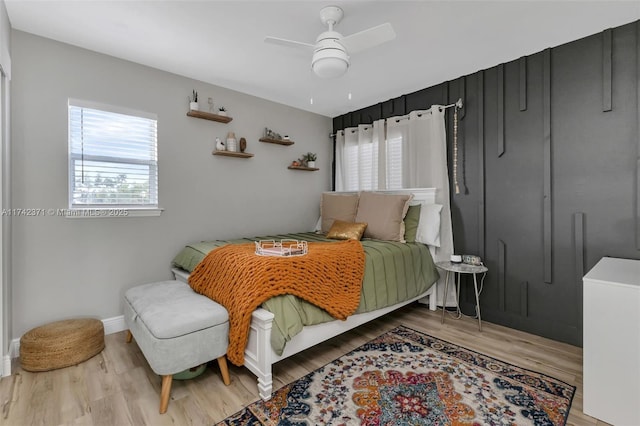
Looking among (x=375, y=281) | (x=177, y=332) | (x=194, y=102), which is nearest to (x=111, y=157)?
(x=194, y=102)

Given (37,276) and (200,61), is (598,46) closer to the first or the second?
(200,61)

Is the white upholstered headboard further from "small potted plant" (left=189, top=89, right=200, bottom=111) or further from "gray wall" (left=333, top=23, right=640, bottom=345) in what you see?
"small potted plant" (left=189, top=89, right=200, bottom=111)

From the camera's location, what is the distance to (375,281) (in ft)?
7.89

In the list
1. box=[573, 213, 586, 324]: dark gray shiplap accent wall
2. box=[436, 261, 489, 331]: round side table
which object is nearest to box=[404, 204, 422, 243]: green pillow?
box=[436, 261, 489, 331]: round side table

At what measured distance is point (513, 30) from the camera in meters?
2.23

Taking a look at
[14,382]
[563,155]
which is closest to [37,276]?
[14,382]

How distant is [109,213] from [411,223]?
2.79m

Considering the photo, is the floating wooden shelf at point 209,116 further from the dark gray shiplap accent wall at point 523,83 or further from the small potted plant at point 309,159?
the dark gray shiplap accent wall at point 523,83

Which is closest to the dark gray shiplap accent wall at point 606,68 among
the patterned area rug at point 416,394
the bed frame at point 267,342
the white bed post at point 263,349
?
the patterned area rug at point 416,394

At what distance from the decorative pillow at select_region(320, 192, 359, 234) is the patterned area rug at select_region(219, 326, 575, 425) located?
5.38 feet

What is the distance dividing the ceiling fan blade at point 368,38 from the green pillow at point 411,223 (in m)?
1.75

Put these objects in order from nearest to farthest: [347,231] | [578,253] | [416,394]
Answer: [416,394] → [578,253] → [347,231]

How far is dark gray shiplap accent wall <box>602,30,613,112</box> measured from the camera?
87.3 inches

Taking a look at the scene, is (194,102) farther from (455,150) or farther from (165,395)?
(455,150)
